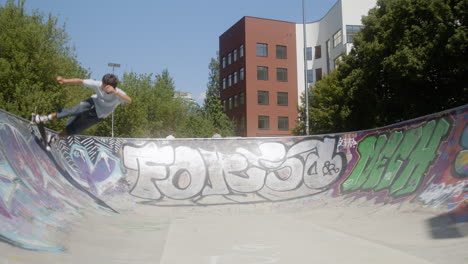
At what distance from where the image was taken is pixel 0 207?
4.84 meters

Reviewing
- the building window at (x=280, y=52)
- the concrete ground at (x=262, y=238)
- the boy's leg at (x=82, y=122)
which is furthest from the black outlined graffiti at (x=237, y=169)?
the building window at (x=280, y=52)

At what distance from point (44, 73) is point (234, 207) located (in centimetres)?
1833

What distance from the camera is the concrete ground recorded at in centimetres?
518

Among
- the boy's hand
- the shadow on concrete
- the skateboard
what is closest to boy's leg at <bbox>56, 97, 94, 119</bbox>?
the boy's hand

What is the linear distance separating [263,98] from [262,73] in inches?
126

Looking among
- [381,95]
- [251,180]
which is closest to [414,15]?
[381,95]

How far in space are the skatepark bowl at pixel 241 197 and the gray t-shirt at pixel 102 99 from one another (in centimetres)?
164

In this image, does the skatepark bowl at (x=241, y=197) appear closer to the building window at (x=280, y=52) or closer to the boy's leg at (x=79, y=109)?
the boy's leg at (x=79, y=109)

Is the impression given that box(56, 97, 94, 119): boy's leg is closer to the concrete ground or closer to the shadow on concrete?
the concrete ground

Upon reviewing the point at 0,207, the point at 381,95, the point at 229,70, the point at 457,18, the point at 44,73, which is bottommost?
the point at 0,207

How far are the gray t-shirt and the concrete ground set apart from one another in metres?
2.08

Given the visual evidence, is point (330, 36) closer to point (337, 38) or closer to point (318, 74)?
point (337, 38)

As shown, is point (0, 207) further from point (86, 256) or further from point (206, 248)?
point (206, 248)

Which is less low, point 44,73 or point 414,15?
point 414,15
